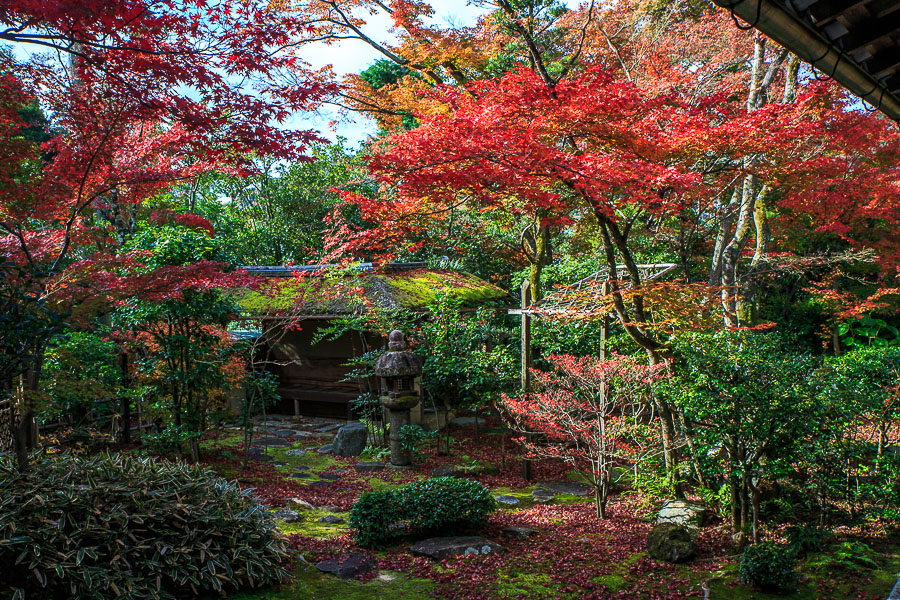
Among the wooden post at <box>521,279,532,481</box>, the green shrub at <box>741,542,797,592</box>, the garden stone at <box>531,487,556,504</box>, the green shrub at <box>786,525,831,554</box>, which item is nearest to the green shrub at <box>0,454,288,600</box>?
the green shrub at <box>741,542,797,592</box>

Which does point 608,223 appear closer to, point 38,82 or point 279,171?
point 38,82

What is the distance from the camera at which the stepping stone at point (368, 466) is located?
9.03 metres

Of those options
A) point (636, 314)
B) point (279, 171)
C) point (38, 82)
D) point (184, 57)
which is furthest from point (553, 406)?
point (279, 171)

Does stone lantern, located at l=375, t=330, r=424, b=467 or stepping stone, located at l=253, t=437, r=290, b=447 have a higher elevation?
stone lantern, located at l=375, t=330, r=424, b=467

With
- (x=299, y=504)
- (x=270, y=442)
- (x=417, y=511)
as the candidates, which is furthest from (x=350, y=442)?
(x=417, y=511)

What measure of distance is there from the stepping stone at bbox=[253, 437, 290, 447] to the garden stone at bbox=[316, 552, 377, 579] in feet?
18.5

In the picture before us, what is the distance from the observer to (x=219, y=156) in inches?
223

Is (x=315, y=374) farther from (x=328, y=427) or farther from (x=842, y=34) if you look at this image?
(x=842, y=34)

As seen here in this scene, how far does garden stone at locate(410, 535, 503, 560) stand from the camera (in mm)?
5285

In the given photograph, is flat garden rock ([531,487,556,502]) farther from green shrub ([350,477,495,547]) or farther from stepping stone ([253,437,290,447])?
stepping stone ([253,437,290,447])

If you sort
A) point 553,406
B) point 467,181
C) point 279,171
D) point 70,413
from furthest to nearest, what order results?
point 279,171, point 70,413, point 553,406, point 467,181

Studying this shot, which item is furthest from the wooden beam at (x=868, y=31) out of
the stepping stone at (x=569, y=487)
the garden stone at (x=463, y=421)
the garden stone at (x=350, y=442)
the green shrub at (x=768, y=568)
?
the garden stone at (x=463, y=421)

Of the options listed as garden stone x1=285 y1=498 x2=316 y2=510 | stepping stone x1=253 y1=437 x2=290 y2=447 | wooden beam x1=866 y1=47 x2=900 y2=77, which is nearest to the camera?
wooden beam x1=866 y1=47 x2=900 y2=77

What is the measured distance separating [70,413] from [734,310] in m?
10.7
